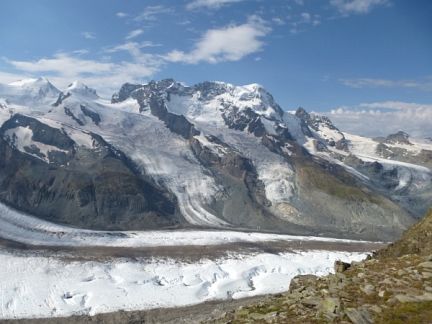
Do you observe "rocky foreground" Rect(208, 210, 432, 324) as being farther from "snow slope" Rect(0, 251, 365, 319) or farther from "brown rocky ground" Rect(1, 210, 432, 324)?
"snow slope" Rect(0, 251, 365, 319)

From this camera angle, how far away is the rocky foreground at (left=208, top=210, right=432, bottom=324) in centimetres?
1869

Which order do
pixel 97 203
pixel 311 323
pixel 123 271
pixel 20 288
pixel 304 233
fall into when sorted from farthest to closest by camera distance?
pixel 97 203
pixel 304 233
pixel 123 271
pixel 20 288
pixel 311 323

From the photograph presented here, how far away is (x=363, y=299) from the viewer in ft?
65.5

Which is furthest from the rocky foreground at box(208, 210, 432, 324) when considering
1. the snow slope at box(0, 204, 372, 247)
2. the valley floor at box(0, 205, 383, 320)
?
the snow slope at box(0, 204, 372, 247)

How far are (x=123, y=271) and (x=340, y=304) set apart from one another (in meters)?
83.1

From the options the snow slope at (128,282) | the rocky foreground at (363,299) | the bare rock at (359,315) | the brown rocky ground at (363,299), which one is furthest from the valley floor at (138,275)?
the bare rock at (359,315)

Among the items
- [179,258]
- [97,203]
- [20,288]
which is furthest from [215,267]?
[97,203]

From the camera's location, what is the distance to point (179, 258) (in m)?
112

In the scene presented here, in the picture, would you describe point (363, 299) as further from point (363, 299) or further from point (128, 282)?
point (128, 282)

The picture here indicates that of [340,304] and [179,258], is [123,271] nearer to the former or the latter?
[179,258]

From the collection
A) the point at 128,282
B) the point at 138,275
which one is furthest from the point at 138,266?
the point at 128,282

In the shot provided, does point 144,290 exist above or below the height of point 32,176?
below

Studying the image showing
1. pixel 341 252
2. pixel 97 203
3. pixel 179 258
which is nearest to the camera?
pixel 179 258

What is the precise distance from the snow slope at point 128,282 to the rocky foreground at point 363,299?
5776cm
